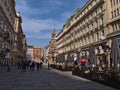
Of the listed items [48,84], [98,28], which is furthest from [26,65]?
[48,84]

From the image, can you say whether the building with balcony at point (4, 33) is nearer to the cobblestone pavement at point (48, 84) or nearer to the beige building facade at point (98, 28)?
the beige building facade at point (98, 28)

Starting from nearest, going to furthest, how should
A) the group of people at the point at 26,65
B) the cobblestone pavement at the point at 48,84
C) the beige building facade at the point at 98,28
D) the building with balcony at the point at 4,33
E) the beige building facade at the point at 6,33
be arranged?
the cobblestone pavement at the point at 48,84 → the group of people at the point at 26,65 → the beige building facade at the point at 6,33 → the building with balcony at the point at 4,33 → the beige building facade at the point at 98,28

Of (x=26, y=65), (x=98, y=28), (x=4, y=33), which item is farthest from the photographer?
(x=98, y=28)

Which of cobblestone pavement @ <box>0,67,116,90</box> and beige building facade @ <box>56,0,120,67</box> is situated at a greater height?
beige building facade @ <box>56,0,120,67</box>

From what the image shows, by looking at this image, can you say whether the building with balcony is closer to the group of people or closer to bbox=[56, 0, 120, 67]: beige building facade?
the group of people

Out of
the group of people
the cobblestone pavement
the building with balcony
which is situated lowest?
the cobblestone pavement

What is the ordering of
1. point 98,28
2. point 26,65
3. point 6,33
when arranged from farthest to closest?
1. point 98,28
2. point 6,33
3. point 26,65

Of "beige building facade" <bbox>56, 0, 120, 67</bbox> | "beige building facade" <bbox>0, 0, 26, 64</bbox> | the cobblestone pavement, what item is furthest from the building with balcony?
the cobblestone pavement

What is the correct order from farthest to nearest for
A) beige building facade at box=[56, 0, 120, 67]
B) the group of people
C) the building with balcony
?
beige building facade at box=[56, 0, 120, 67], the building with balcony, the group of people

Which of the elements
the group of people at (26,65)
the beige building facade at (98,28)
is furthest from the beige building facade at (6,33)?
the beige building facade at (98,28)

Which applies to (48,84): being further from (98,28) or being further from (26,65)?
(98,28)

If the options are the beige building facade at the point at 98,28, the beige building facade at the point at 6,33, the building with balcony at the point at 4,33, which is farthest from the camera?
the beige building facade at the point at 98,28

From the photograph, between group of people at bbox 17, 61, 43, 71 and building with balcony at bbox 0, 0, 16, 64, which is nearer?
group of people at bbox 17, 61, 43, 71

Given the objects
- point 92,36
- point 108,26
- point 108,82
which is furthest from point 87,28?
point 108,82
